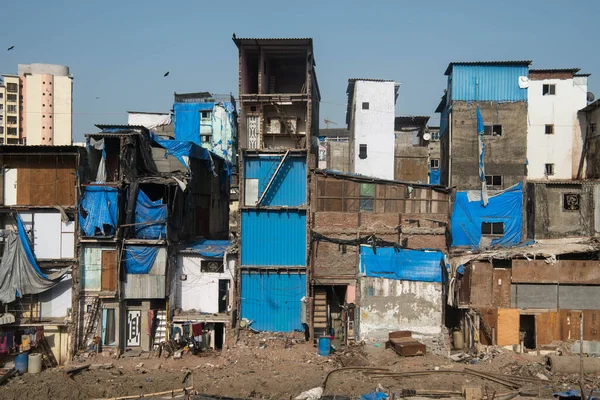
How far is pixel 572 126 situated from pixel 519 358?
55.1 ft

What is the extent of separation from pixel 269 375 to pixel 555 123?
23355mm

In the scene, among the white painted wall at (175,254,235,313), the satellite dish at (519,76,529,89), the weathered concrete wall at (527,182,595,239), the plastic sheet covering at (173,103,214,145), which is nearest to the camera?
the white painted wall at (175,254,235,313)

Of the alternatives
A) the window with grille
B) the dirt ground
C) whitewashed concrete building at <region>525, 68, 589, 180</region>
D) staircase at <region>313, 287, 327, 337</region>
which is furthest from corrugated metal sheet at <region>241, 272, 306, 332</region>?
whitewashed concrete building at <region>525, 68, 589, 180</region>

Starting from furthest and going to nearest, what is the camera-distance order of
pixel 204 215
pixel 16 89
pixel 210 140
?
pixel 16 89 → pixel 210 140 → pixel 204 215

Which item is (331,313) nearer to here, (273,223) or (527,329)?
(273,223)

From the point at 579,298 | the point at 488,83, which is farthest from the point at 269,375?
the point at 488,83

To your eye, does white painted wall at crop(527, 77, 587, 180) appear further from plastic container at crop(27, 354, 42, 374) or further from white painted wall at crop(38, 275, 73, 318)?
plastic container at crop(27, 354, 42, 374)

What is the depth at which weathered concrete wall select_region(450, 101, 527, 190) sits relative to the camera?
2986 cm

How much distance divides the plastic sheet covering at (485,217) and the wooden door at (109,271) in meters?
17.9

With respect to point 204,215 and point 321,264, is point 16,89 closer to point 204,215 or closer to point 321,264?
point 204,215

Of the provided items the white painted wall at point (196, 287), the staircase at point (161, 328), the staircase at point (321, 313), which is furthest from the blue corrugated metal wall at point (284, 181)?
the staircase at point (161, 328)

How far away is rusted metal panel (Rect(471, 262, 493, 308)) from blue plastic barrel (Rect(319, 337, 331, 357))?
7.00 m

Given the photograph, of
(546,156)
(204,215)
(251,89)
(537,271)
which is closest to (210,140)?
(204,215)

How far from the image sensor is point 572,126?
103ft
